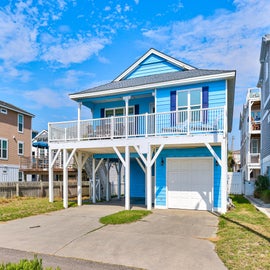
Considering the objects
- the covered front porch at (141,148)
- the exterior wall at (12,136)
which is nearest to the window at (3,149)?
the exterior wall at (12,136)

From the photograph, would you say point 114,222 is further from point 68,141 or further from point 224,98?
point 224,98

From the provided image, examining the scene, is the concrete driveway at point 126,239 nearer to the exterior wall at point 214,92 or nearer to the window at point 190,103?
the window at point 190,103

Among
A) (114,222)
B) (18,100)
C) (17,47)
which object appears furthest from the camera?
(18,100)

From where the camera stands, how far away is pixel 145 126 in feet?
38.3

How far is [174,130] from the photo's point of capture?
1159 cm

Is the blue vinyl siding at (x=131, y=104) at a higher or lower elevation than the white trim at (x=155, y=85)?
lower

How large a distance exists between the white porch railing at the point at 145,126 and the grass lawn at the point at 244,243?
12.6ft

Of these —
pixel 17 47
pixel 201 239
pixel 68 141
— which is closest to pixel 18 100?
pixel 17 47

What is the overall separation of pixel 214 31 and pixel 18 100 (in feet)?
81.0

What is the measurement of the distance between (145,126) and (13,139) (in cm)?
1791

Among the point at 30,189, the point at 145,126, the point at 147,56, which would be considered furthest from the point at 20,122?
the point at 145,126

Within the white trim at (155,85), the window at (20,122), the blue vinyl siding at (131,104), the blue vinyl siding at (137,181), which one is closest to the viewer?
the white trim at (155,85)

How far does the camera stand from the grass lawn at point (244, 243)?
16.2ft

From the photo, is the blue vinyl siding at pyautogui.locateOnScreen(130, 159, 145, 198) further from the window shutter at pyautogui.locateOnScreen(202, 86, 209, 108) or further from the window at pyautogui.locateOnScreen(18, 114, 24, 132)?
the window at pyautogui.locateOnScreen(18, 114, 24, 132)
